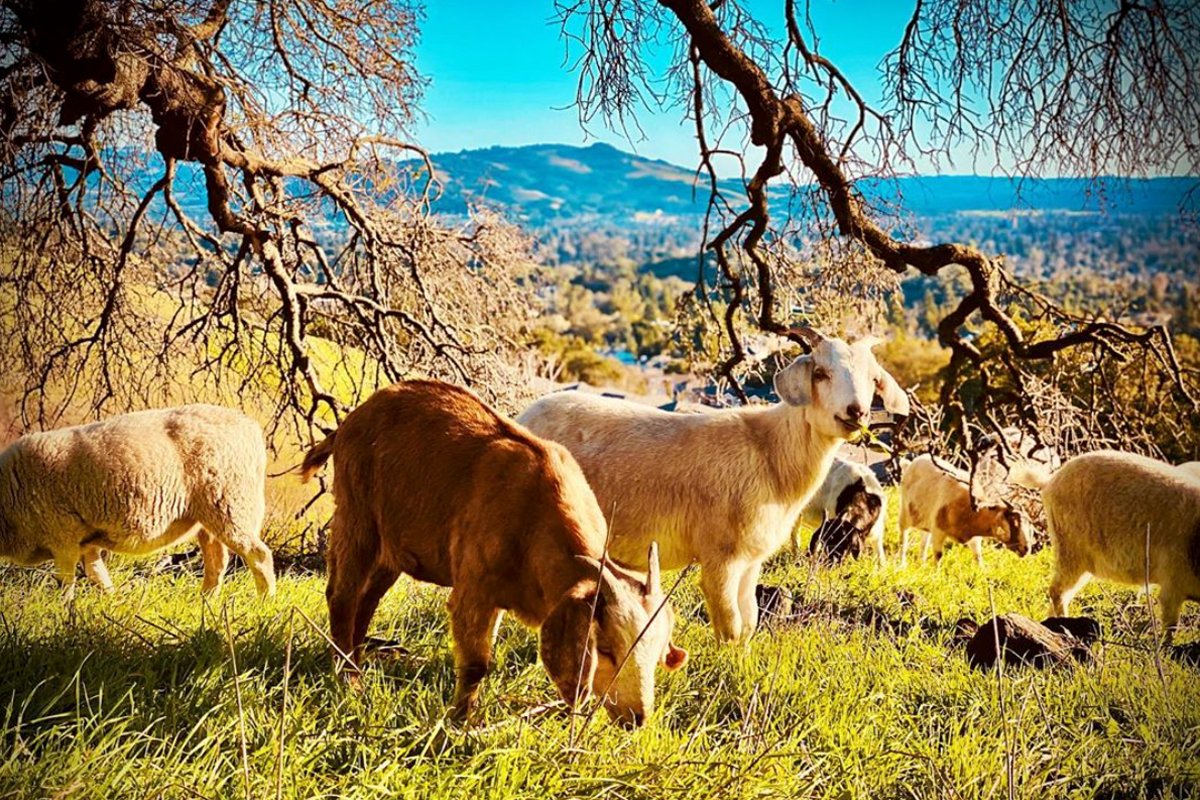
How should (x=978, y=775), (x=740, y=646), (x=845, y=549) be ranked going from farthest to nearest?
1. (x=845, y=549)
2. (x=740, y=646)
3. (x=978, y=775)

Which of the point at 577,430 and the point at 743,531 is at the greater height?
the point at 577,430

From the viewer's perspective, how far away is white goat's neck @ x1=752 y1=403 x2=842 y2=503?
468cm

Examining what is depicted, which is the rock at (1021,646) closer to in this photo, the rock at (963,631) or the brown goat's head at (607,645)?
the rock at (963,631)

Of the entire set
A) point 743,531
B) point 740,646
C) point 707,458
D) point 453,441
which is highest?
point 453,441

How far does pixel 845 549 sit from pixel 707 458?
400 cm

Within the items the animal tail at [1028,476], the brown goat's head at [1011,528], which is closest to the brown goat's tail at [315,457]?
the animal tail at [1028,476]

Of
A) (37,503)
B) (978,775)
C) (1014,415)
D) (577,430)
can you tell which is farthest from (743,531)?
(37,503)

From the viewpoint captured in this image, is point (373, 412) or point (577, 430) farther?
point (577, 430)

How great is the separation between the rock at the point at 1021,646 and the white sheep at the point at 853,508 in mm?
3516

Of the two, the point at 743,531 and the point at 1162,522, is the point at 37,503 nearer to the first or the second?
the point at 743,531

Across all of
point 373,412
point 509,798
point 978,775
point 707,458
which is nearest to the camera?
point 509,798

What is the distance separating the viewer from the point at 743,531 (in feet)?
15.5

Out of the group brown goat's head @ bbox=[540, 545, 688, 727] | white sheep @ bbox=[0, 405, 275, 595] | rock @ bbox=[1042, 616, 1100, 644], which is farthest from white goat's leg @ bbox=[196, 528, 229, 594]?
rock @ bbox=[1042, 616, 1100, 644]

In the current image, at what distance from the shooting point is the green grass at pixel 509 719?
2406mm
